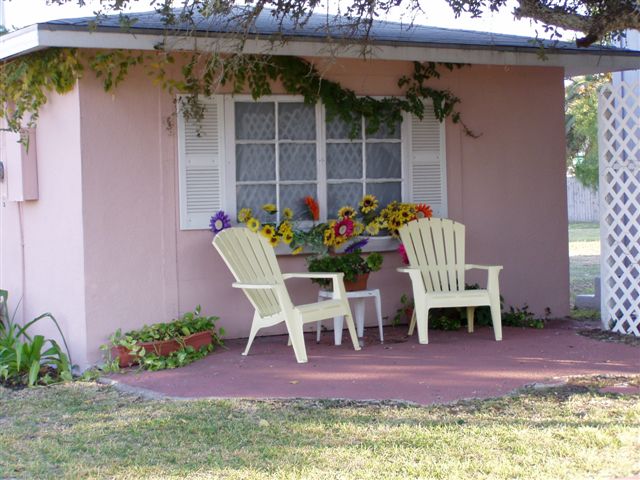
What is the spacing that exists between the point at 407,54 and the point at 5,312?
13.7 feet

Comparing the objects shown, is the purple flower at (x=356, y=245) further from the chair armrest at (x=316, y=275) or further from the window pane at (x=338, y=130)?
the window pane at (x=338, y=130)

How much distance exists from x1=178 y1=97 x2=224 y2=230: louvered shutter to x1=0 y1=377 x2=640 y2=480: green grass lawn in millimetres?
2083

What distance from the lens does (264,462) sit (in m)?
4.46

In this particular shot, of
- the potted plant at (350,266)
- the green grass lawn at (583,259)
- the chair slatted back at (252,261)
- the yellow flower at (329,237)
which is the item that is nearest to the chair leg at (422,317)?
Result: the potted plant at (350,266)

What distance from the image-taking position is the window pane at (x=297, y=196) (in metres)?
8.07

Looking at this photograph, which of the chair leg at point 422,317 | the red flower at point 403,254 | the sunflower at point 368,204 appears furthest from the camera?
the sunflower at point 368,204

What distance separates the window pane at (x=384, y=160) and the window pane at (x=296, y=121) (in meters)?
0.58

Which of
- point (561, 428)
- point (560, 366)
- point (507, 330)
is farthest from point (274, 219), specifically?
point (561, 428)

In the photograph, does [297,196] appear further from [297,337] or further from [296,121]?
[297,337]

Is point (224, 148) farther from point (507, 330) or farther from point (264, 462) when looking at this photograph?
point (264, 462)

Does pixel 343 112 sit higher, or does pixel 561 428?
pixel 343 112

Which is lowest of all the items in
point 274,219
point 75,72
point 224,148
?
point 274,219

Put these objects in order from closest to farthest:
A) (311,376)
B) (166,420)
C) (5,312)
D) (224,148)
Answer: (166,420), (311,376), (224,148), (5,312)

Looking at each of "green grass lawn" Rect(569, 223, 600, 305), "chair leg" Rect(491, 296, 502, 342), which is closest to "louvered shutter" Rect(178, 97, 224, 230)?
"chair leg" Rect(491, 296, 502, 342)
